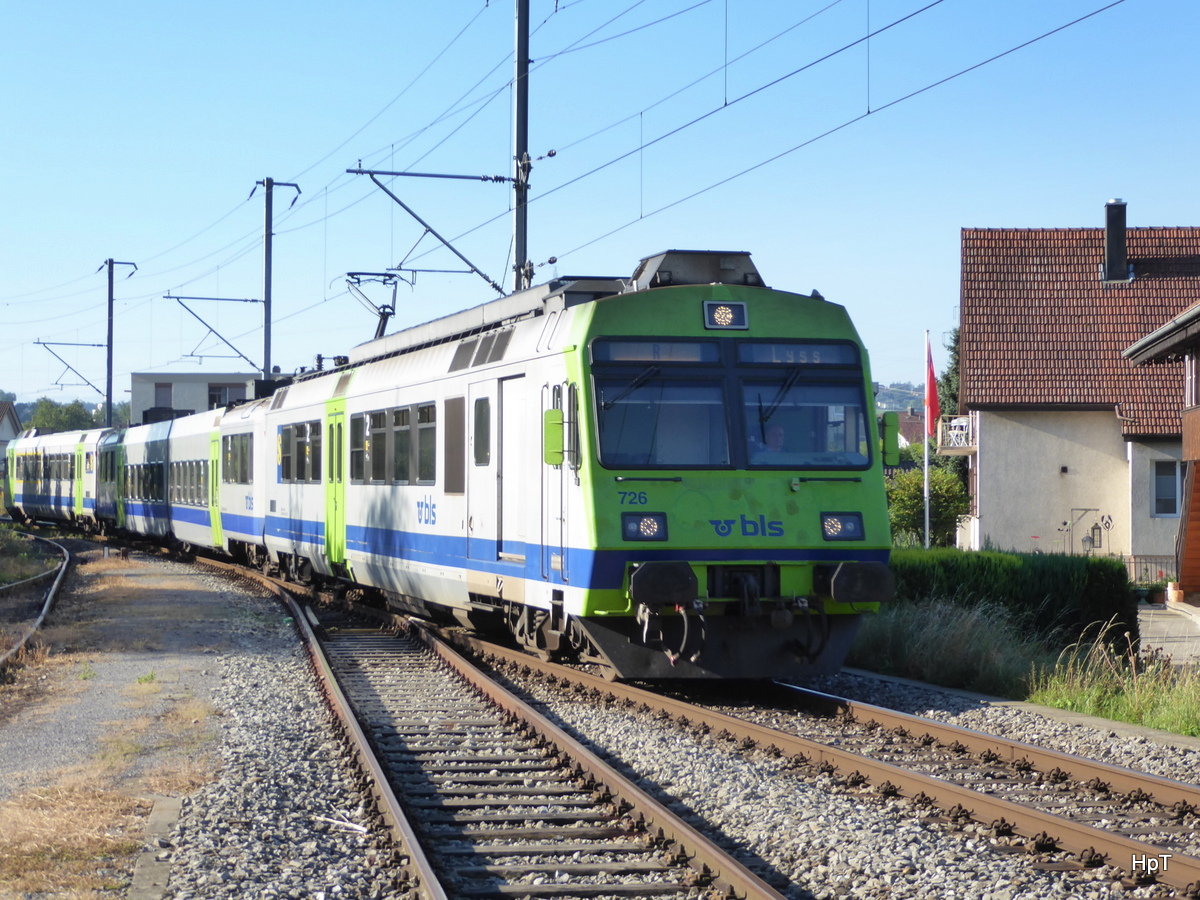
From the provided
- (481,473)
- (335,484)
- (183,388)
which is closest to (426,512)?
(481,473)

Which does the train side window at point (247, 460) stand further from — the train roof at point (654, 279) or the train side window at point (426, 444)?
the train roof at point (654, 279)

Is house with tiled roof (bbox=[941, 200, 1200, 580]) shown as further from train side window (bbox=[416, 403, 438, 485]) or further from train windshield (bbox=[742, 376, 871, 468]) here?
train windshield (bbox=[742, 376, 871, 468])

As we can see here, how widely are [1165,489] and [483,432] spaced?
28.1 m

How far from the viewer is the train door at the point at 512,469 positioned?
1188cm

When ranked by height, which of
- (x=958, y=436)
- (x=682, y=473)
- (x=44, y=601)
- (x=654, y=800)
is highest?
(x=958, y=436)

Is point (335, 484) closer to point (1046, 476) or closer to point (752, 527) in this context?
point (752, 527)

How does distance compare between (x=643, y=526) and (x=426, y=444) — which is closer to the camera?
(x=643, y=526)

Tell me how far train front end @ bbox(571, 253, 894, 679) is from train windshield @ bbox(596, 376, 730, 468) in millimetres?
11

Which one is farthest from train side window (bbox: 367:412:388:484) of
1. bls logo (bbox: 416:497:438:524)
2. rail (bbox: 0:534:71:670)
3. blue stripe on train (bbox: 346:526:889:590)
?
rail (bbox: 0:534:71:670)

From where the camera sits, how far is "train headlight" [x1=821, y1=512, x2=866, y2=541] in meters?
11.0

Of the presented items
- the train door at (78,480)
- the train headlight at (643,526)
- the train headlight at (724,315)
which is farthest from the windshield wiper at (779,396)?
the train door at (78,480)

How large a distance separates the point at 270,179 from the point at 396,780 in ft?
101

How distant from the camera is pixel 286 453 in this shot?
2134 centimetres

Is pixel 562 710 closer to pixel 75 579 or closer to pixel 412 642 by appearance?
pixel 412 642
